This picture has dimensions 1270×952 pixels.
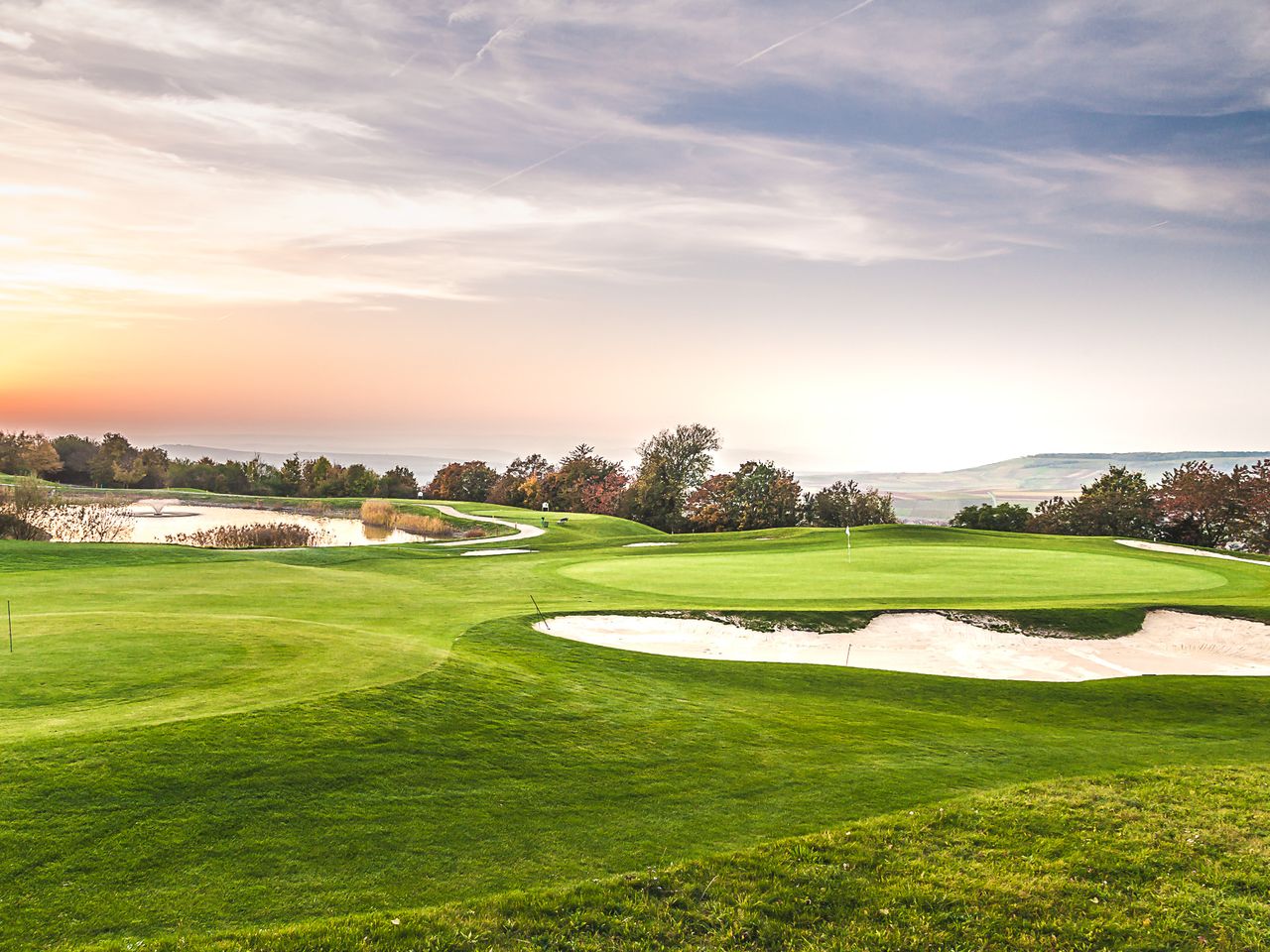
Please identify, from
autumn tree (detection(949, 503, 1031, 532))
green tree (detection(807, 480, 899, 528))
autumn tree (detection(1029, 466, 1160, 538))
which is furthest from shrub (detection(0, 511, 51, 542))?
autumn tree (detection(1029, 466, 1160, 538))

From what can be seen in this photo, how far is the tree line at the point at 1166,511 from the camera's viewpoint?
110 feet

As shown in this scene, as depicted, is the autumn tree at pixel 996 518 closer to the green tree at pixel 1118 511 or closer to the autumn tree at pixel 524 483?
the green tree at pixel 1118 511

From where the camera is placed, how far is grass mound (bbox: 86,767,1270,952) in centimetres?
403

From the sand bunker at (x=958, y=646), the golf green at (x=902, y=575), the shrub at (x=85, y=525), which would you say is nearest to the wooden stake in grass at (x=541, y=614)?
the sand bunker at (x=958, y=646)

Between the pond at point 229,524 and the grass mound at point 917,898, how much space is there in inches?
1115

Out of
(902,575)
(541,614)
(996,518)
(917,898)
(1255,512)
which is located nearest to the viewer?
(917,898)

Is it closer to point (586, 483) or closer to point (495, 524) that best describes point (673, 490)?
point (586, 483)

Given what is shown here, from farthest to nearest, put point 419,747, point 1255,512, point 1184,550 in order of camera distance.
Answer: point 1255,512 → point 1184,550 → point 419,747

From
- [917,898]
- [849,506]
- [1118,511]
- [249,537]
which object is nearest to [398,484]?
[249,537]

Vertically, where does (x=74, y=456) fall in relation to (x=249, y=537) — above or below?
above

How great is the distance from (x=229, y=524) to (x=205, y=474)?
28.4 m

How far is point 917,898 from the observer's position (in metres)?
4.64

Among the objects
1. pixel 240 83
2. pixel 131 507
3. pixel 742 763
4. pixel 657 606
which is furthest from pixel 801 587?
pixel 131 507

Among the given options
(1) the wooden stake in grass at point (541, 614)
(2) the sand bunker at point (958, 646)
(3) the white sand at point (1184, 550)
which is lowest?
(2) the sand bunker at point (958, 646)
